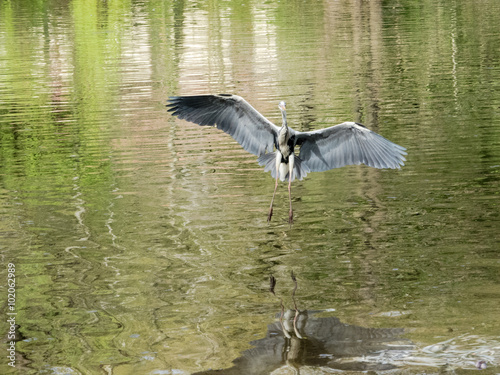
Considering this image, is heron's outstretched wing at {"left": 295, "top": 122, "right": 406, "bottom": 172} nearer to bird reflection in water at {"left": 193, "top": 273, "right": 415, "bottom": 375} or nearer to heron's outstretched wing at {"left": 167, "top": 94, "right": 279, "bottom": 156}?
heron's outstretched wing at {"left": 167, "top": 94, "right": 279, "bottom": 156}

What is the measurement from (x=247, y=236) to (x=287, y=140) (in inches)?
50.7

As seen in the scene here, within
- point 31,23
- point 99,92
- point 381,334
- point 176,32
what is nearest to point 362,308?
point 381,334

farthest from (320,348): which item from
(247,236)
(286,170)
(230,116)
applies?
(230,116)

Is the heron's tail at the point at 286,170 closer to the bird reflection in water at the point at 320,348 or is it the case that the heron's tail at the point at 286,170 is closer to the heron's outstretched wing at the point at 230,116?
the heron's outstretched wing at the point at 230,116

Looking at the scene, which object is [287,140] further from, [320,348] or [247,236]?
[320,348]

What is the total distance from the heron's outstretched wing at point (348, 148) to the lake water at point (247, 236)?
699 mm

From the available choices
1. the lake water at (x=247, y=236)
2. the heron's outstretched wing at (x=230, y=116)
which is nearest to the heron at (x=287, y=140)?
the heron's outstretched wing at (x=230, y=116)

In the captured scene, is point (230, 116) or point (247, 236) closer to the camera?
point (247, 236)

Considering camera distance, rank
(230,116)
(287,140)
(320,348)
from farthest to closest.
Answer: (230,116) < (287,140) < (320,348)

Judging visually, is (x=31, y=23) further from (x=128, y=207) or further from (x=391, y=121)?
(x=128, y=207)

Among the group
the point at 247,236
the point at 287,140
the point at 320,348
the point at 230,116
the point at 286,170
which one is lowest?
the point at 320,348

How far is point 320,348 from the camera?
6.45 m

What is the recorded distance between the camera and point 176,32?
40031 mm

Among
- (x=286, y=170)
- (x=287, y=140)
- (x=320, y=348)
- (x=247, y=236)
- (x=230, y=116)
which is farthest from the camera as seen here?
(x=286, y=170)
